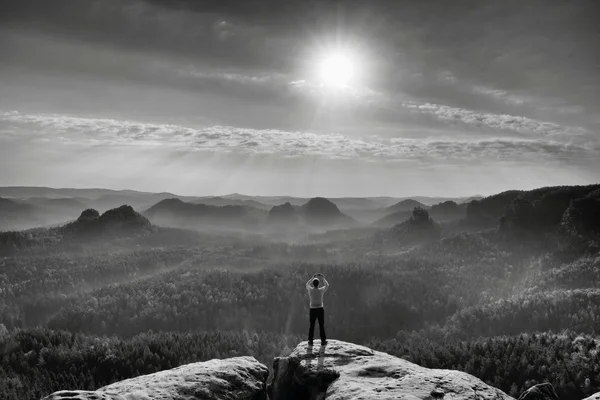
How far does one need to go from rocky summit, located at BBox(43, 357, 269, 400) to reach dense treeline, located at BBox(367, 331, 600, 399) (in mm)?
24727

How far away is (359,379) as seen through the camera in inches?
792

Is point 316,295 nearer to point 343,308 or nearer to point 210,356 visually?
point 210,356

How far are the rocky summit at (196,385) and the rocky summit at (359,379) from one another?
1579 mm

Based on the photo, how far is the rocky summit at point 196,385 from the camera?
18156mm

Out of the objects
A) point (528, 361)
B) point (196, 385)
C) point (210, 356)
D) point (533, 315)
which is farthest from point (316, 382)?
point (533, 315)

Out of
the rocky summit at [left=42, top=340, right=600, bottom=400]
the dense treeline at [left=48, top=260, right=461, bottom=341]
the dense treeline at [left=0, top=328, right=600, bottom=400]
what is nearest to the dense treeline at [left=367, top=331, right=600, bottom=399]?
the dense treeline at [left=0, top=328, right=600, bottom=400]

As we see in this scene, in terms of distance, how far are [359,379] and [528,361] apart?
29.1m

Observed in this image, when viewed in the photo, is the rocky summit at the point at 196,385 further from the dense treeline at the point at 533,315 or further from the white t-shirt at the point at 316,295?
the dense treeline at the point at 533,315

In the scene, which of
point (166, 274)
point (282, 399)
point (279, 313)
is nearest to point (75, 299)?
point (166, 274)

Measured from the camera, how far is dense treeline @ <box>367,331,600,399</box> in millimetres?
35594

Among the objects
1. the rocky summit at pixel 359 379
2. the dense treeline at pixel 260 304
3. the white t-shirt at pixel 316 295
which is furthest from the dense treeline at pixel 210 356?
the white t-shirt at pixel 316 295

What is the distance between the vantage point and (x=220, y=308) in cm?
8638

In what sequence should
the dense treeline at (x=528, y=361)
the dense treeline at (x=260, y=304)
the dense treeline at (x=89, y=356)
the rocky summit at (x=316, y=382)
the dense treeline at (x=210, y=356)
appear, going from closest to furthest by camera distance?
1. the rocky summit at (x=316, y=382)
2. the dense treeline at (x=528, y=361)
3. the dense treeline at (x=210, y=356)
4. the dense treeline at (x=89, y=356)
5. the dense treeline at (x=260, y=304)

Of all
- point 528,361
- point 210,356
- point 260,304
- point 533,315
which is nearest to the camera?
point 528,361
